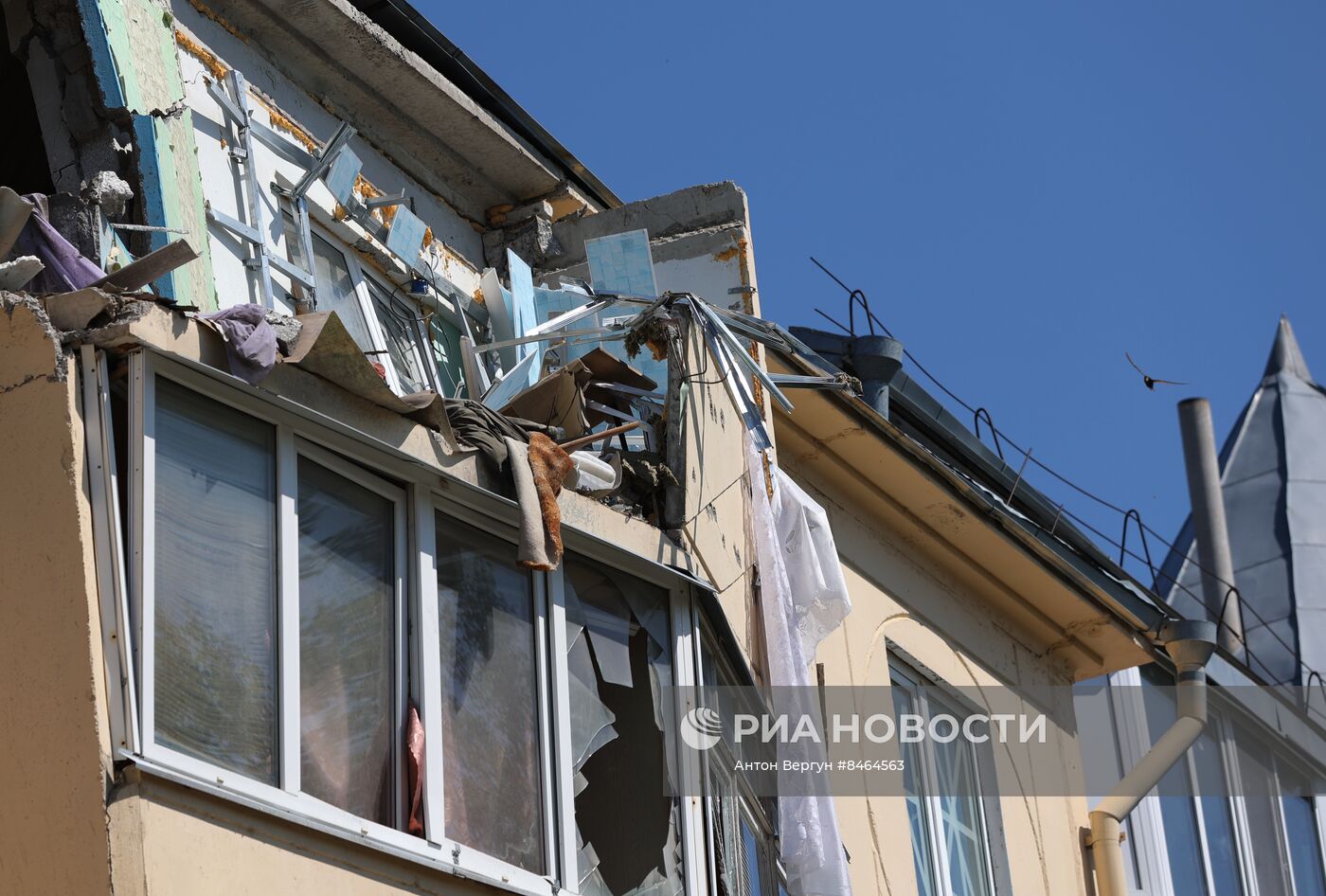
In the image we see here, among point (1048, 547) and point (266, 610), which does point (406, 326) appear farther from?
point (1048, 547)

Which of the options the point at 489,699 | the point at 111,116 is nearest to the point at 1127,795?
the point at 489,699

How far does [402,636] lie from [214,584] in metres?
0.76

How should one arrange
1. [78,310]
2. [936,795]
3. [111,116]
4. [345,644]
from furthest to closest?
[936,795]
[111,116]
[345,644]
[78,310]

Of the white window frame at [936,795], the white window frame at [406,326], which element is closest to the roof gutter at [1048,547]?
the white window frame at [936,795]

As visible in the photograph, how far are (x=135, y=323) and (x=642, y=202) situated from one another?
5.35m

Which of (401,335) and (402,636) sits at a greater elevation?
(401,335)

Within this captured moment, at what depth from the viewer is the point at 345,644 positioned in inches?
240

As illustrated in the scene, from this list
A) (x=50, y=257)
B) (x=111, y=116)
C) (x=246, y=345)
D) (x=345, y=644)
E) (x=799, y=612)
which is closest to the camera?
(x=246, y=345)

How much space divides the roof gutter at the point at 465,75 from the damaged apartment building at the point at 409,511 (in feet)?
0.07

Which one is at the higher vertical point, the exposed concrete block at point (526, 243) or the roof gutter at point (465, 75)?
the roof gutter at point (465, 75)

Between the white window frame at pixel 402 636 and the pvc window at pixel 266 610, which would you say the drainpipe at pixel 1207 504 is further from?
the pvc window at pixel 266 610

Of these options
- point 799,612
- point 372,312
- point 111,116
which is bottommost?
point 799,612

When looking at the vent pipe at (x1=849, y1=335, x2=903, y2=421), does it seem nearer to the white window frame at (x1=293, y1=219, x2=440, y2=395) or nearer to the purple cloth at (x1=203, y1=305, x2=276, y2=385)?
the white window frame at (x1=293, y1=219, x2=440, y2=395)

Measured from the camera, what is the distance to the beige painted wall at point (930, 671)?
10234mm
